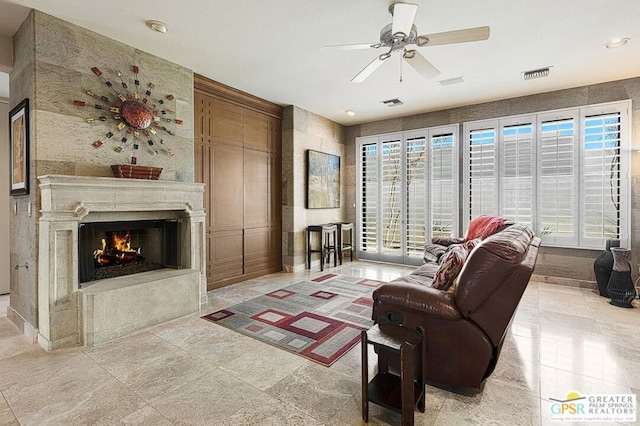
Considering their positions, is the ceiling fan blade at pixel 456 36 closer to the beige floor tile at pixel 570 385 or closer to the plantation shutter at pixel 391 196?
the beige floor tile at pixel 570 385

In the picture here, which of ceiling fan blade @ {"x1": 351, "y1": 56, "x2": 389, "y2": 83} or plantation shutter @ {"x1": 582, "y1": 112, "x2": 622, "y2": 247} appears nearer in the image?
ceiling fan blade @ {"x1": 351, "y1": 56, "x2": 389, "y2": 83}

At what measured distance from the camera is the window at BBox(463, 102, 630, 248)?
4.42m

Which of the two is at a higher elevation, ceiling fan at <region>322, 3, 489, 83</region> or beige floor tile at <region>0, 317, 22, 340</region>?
ceiling fan at <region>322, 3, 489, 83</region>

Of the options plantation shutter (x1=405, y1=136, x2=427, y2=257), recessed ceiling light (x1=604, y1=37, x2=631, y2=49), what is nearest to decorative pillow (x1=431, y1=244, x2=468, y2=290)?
recessed ceiling light (x1=604, y1=37, x2=631, y2=49)

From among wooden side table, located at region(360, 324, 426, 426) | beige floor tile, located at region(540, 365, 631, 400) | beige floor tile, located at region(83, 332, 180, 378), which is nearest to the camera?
wooden side table, located at region(360, 324, 426, 426)

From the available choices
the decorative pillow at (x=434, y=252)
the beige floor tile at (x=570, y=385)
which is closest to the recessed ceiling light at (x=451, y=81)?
the decorative pillow at (x=434, y=252)

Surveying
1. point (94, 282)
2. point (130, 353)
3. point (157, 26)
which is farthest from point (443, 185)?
point (94, 282)

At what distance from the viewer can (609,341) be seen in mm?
2873

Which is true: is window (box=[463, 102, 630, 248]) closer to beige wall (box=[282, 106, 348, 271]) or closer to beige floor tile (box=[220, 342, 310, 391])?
beige wall (box=[282, 106, 348, 271])

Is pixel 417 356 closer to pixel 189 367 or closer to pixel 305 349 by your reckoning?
pixel 305 349

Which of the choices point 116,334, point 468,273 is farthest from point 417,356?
point 116,334

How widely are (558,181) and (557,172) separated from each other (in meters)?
0.14
